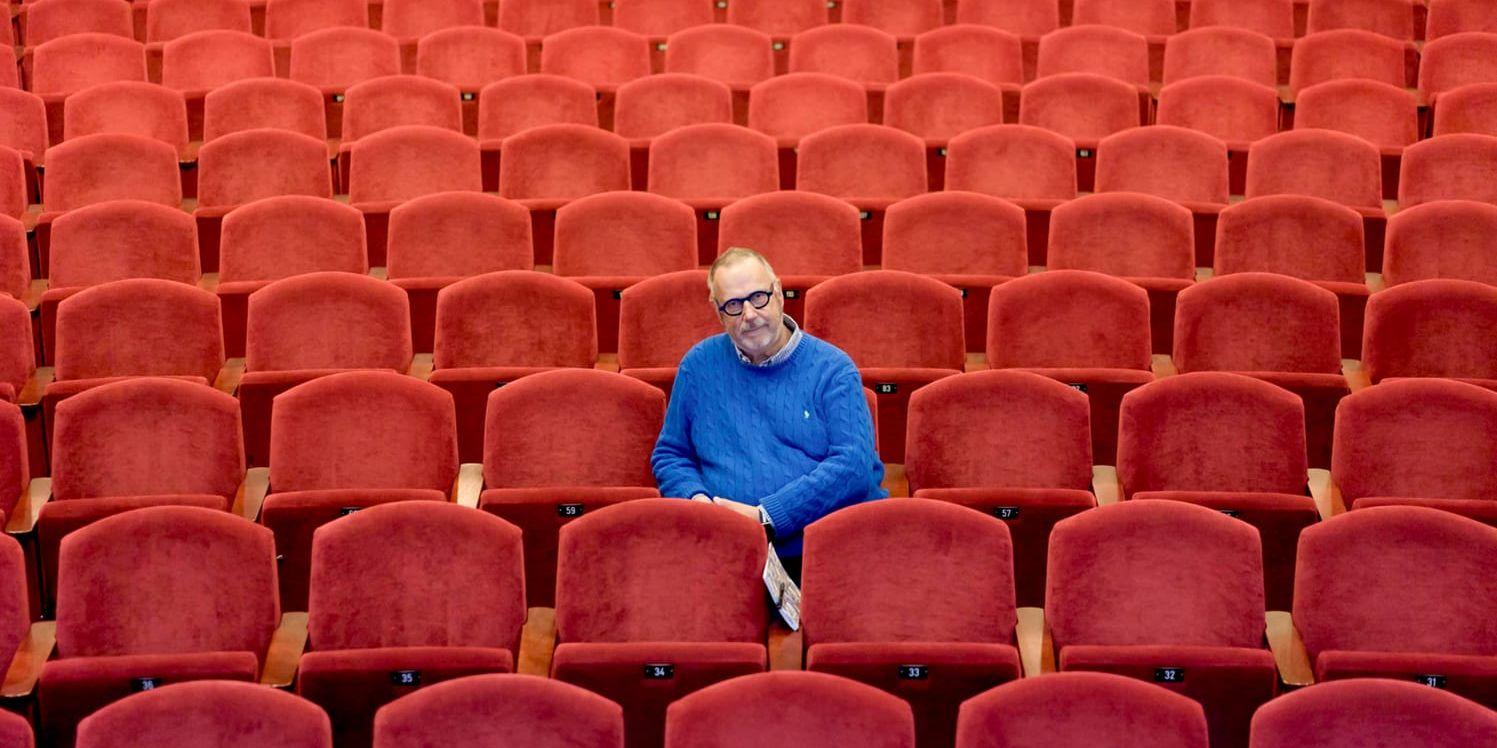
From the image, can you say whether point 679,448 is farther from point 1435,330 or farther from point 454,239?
point 1435,330

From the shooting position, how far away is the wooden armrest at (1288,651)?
1.45m

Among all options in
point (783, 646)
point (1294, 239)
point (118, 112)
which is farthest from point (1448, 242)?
point (118, 112)

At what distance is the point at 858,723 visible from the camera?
1.22m

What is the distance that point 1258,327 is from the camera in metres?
1.92

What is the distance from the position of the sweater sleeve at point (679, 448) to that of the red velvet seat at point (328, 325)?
414mm

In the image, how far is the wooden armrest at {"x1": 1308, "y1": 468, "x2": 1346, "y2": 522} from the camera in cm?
172

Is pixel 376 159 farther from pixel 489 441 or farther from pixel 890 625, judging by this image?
pixel 890 625

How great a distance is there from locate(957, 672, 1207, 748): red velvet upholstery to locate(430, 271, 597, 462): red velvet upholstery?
828mm

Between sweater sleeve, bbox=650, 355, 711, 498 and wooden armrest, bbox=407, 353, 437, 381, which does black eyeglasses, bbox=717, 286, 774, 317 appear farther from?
wooden armrest, bbox=407, 353, 437, 381

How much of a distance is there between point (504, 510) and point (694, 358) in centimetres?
22

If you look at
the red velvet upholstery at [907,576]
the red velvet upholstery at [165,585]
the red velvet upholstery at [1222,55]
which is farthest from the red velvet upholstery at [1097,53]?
the red velvet upholstery at [165,585]

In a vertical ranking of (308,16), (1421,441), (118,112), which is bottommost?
(1421,441)

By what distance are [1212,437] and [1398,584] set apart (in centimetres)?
29

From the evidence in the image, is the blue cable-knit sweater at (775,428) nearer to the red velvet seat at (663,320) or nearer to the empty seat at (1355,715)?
the red velvet seat at (663,320)
